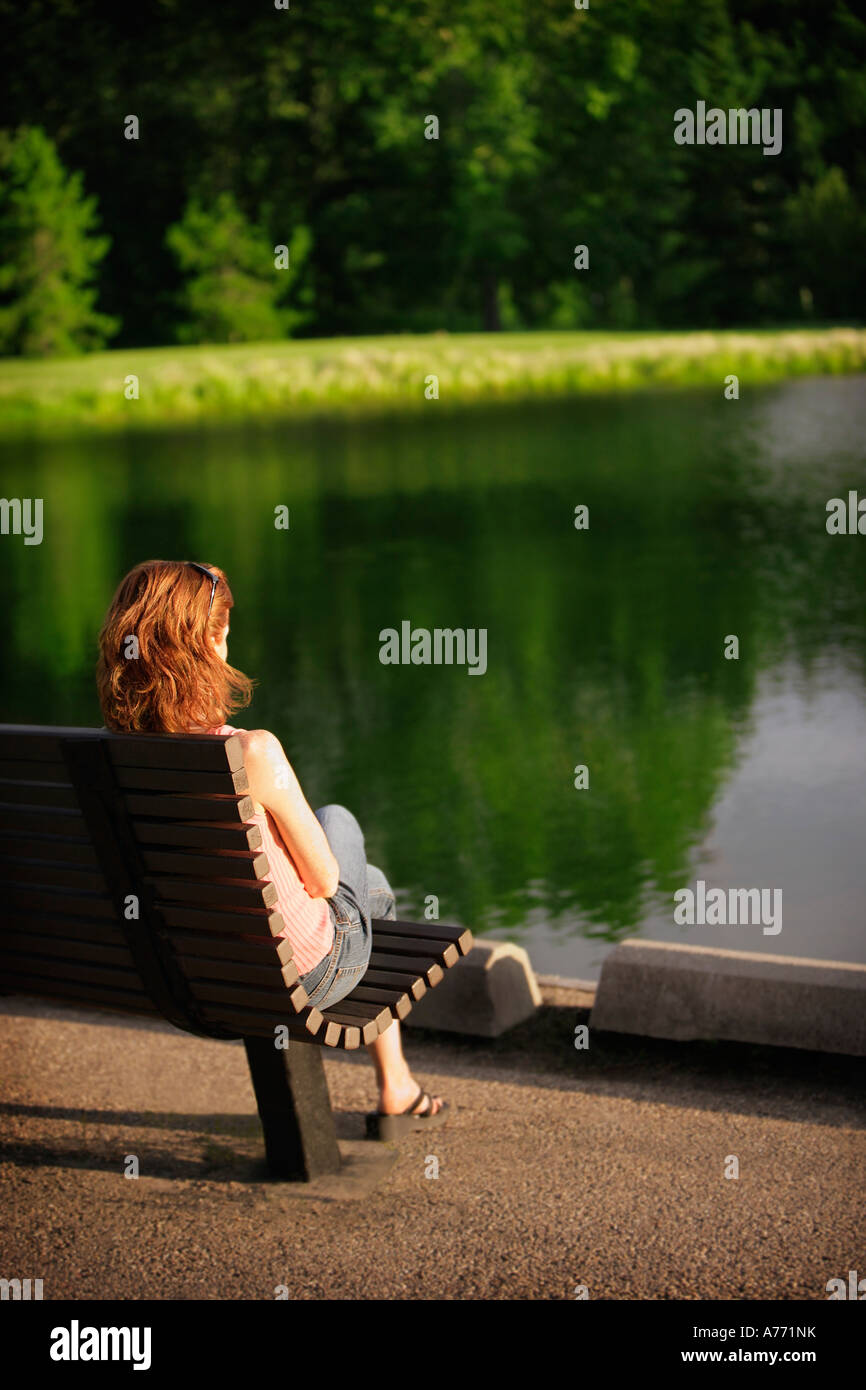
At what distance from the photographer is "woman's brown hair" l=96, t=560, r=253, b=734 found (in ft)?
10.1

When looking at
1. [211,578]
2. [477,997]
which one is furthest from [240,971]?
[477,997]

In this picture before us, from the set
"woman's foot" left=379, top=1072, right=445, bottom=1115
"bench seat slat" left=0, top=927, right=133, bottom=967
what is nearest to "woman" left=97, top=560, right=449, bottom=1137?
"bench seat slat" left=0, top=927, right=133, bottom=967

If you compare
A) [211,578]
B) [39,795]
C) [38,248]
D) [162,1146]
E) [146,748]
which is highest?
[38,248]

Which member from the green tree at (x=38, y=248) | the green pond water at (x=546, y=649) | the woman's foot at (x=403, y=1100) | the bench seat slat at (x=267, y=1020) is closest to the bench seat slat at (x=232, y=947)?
the bench seat slat at (x=267, y=1020)

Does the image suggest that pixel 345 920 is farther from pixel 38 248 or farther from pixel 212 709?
pixel 38 248

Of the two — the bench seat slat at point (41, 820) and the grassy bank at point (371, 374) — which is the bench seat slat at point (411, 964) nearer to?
the bench seat slat at point (41, 820)

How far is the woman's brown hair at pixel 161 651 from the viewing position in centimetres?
307

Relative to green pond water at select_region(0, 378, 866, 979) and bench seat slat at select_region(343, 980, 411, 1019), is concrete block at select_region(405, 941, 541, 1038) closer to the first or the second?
bench seat slat at select_region(343, 980, 411, 1019)

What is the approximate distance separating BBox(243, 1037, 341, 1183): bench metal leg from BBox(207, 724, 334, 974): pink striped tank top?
0.81 feet

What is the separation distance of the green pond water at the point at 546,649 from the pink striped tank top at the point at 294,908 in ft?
10.0

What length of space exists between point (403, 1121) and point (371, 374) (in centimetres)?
3745

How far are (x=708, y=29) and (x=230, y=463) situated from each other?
124 ft

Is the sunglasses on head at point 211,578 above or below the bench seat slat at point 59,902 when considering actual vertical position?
above

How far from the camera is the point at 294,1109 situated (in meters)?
3.46
